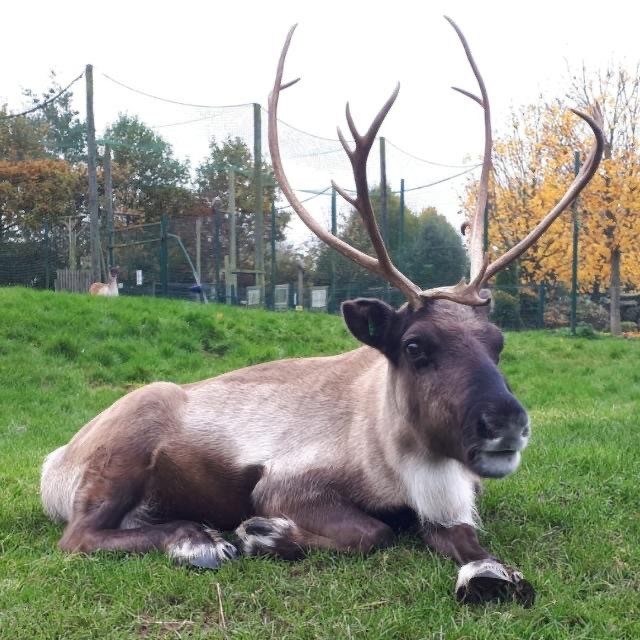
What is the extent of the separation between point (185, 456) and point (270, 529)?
0.65m

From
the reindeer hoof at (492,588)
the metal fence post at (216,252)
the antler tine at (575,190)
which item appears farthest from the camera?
the metal fence post at (216,252)

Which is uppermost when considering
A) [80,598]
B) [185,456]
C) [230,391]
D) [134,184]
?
[134,184]

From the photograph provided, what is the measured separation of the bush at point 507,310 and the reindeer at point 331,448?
598 inches

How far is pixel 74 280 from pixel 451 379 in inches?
650

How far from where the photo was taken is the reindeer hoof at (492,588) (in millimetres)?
2820

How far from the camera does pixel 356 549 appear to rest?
3363 millimetres

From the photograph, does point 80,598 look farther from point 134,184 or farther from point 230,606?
point 134,184

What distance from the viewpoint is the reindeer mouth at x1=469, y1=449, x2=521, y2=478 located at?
298 cm

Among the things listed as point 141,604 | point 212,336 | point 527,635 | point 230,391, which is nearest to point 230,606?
point 141,604

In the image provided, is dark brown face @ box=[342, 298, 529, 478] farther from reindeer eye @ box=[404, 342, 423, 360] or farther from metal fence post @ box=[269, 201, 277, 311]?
metal fence post @ box=[269, 201, 277, 311]

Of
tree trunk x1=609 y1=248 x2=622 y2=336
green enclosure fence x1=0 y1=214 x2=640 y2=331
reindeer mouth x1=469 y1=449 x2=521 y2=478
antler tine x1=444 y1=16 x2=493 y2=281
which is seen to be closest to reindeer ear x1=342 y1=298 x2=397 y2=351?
antler tine x1=444 y1=16 x2=493 y2=281

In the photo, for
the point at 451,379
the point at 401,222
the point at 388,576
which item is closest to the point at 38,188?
the point at 401,222

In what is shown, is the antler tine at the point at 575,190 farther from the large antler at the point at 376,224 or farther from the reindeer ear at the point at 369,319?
the reindeer ear at the point at 369,319

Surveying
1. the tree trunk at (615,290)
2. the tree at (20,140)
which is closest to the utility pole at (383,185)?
the tree trunk at (615,290)
